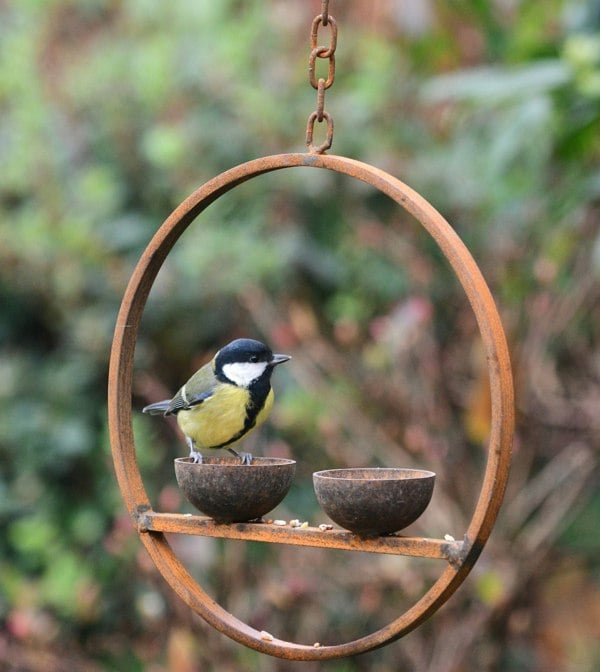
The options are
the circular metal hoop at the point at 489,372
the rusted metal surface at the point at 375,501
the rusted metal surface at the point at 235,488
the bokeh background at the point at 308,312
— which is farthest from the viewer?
the bokeh background at the point at 308,312

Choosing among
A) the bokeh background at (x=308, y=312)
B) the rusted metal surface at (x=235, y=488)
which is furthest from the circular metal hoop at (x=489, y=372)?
the bokeh background at (x=308, y=312)

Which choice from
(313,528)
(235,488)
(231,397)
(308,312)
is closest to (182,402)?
(231,397)

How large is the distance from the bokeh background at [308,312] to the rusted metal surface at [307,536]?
4.35 feet

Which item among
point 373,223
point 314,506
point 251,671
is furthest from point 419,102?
point 251,671

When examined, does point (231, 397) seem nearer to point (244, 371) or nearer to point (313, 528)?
point (244, 371)

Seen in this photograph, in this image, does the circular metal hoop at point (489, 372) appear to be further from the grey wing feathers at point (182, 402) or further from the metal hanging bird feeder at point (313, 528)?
the grey wing feathers at point (182, 402)

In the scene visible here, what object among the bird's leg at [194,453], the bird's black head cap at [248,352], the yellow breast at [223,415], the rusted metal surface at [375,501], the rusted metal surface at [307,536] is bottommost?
the rusted metal surface at [307,536]

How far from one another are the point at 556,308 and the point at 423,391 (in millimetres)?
484

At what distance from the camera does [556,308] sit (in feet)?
10.3

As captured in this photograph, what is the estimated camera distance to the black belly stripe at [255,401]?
185cm

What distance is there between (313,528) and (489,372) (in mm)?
369

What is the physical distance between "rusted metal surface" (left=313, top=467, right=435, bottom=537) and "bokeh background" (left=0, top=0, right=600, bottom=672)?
4.40ft

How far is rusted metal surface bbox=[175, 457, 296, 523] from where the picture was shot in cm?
160

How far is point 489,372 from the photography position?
1.34 metres
